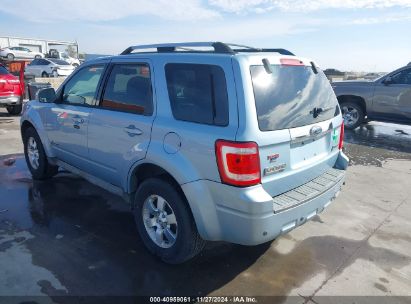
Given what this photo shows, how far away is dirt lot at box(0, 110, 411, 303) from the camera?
117 inches

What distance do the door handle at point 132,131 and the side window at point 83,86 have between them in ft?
2.86

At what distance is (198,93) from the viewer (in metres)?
2.95

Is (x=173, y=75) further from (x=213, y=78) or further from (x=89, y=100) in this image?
(x=89, y=100)

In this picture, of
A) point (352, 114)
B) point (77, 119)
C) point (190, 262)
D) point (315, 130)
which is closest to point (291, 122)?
point (315, 130)

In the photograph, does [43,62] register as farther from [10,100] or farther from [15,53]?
[10,100]

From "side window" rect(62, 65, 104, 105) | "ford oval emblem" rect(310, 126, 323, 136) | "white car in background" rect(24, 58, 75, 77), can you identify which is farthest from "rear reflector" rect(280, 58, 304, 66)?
"white car in background" rect(24, 58, 75, 77)

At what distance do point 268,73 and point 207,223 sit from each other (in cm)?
130

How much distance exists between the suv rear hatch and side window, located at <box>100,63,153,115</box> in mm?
1079

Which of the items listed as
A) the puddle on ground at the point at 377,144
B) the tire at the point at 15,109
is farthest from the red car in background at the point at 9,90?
the puddle on ground at the point at 377,144

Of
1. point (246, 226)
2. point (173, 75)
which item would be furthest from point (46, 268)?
point (173, 75)

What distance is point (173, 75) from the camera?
316cm

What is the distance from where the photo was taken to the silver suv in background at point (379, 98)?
900cm

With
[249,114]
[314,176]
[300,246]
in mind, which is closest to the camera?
[249,114]

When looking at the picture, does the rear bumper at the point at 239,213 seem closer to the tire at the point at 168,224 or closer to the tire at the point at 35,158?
the tire at the point at 168,224
